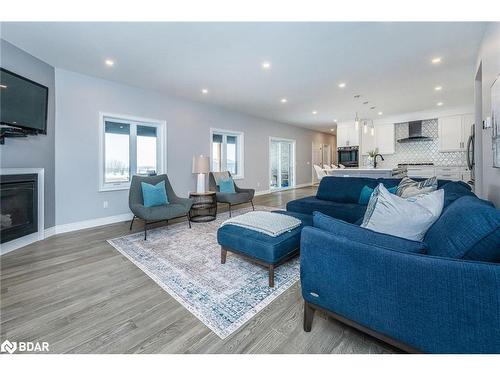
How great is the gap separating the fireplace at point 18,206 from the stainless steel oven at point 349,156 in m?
8.41

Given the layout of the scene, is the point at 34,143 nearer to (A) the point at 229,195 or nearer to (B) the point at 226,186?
(A) the point at 229,195

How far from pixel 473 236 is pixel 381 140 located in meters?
7.86

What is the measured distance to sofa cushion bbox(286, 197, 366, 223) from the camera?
3006 mm

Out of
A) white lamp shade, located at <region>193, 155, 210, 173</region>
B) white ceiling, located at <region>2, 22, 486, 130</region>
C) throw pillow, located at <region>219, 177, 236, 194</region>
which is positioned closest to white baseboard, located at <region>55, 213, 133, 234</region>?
white lamp shade, located at <region>193, 155, 210, 173</region>

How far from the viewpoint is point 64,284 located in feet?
6.70

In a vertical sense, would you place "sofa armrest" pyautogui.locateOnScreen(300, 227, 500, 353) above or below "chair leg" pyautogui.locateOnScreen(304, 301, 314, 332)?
above

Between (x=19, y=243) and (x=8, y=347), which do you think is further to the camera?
(x=19, y=243)

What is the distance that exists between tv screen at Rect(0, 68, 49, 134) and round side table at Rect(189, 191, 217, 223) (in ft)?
7.79

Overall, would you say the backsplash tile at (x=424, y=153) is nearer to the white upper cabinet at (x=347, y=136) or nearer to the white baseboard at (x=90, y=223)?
the white upper cabinet at (x=347, y=136)

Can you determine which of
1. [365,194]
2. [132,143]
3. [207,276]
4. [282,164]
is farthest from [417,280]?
[282,164]

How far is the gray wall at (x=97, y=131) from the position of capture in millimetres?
3666

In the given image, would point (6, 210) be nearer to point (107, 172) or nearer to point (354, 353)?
point (107, 172)

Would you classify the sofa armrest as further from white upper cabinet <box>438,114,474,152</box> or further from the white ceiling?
white upper cabinet <box>438,114,474,152</box>

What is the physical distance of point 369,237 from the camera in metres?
1.15
